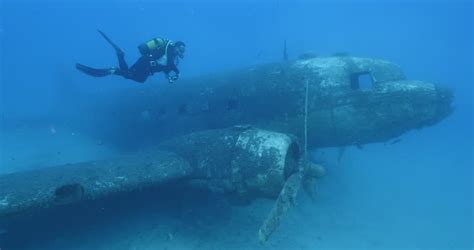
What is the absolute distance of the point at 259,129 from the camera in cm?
902

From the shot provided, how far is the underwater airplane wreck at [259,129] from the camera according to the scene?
775 centimetres

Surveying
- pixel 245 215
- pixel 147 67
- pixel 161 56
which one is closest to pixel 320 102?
pixel 245 215

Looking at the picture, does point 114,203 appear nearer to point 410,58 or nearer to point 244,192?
point 244,192

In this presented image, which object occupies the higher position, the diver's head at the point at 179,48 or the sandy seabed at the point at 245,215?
the diver's head at the point at 179,48

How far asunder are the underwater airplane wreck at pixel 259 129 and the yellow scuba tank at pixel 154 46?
8.13 ft

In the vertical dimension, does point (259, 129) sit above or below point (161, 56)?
below

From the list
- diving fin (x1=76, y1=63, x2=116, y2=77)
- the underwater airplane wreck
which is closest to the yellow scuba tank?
diving fin (x1=76, y1=63, x2=116, y2=77)

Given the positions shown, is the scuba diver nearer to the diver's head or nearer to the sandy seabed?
the diver's head

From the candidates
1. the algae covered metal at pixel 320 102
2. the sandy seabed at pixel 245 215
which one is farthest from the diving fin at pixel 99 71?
the sandy seabed at pixel 245 215

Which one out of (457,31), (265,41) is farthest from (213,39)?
(457,31)

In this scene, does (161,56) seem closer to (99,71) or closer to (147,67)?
(147,67)

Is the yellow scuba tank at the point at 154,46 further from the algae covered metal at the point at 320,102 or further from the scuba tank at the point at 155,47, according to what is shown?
the algae covered metal at the point at 320,102

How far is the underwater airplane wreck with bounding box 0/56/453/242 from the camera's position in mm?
7746

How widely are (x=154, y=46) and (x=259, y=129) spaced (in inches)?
137
